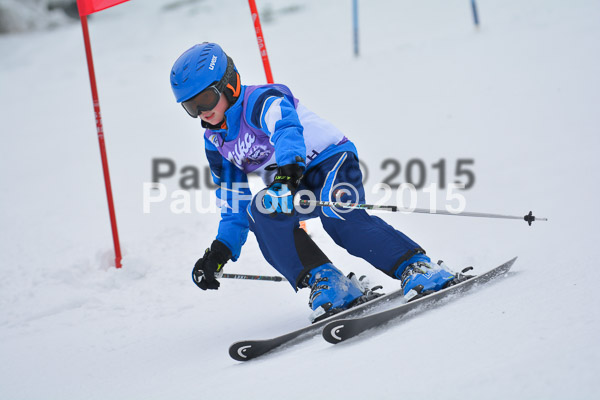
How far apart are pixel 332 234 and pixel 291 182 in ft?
1.61

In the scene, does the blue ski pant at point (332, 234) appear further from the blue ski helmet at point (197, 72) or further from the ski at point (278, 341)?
the blue ski helmet at point (197, 72)

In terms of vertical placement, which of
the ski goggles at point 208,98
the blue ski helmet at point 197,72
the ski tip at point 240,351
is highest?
the blue ski helmet at point 197,72

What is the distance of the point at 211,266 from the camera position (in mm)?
3199

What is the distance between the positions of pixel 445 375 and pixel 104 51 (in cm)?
1488

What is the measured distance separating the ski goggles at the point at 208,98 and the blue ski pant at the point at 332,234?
21.4 inches

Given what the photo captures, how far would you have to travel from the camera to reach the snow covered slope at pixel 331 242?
1.95 meters

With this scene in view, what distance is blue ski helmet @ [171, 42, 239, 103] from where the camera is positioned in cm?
288

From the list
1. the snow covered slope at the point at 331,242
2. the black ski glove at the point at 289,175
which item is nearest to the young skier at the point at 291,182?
the black ski glove at the point at 289,175

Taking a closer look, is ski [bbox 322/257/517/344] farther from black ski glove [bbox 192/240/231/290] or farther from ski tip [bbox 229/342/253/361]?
black ski glove [bbox 192/240/231/290]

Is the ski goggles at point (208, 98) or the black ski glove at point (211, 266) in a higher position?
the ski goggles at point (208, 98)

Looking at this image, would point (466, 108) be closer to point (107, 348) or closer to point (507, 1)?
point (107, 348)

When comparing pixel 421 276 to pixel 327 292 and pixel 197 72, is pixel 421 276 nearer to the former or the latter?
pixel 327 292

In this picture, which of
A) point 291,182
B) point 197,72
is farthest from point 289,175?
point 197,72

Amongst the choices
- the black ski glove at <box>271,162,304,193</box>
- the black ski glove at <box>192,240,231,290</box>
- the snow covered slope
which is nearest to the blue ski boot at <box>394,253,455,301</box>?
the snow covered slope
